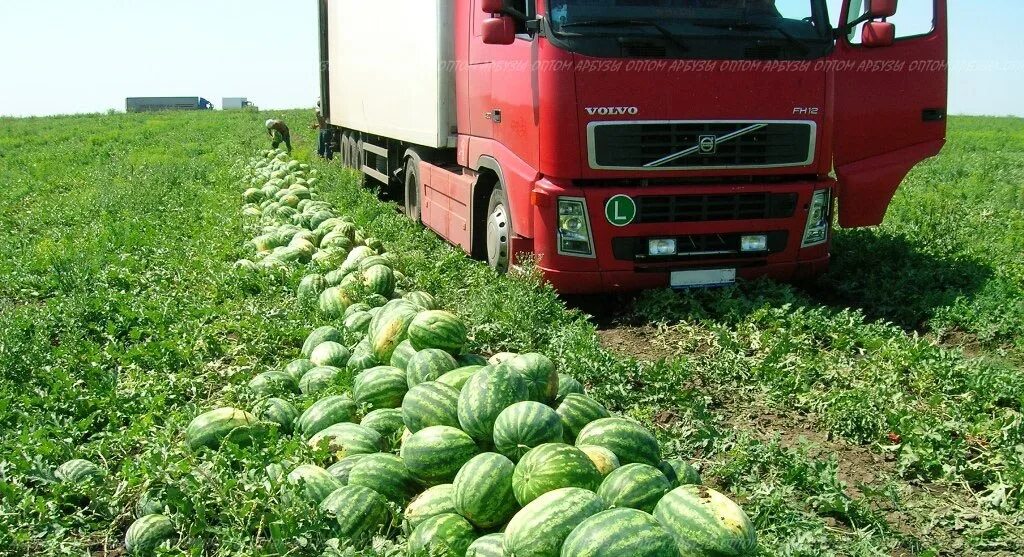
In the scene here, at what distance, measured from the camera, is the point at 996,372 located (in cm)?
554

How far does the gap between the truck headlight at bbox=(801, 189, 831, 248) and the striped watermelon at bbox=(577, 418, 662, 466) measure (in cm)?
442

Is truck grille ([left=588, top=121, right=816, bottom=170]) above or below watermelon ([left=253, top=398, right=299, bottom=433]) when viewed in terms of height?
above

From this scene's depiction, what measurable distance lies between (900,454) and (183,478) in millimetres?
3610

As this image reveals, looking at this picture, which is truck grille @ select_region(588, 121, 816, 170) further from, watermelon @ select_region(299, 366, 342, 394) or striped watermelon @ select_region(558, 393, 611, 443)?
striped watermelon @ select_region(558, 393, 611, 443)

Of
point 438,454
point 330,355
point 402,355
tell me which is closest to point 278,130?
point 330,355

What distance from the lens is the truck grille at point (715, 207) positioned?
7.13 m

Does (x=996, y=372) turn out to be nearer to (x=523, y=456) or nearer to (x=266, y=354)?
(x=523, y=456)

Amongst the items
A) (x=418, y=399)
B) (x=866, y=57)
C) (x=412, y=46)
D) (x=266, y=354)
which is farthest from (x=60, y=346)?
(x=866, y=57)

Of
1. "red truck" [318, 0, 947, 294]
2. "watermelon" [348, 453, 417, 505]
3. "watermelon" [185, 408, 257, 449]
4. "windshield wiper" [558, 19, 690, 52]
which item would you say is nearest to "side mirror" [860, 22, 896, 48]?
"red truck" [318, 0, 947, 294]

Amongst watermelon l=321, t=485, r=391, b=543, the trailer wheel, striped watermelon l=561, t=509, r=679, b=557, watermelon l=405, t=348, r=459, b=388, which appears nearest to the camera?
striped watermelon l=561, t=509, r=679, b=557

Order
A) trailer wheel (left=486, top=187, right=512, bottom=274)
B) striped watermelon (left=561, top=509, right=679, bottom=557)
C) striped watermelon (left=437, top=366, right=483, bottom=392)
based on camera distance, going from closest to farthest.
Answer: striped watermelon (left=561, top=509, right=679, bottom=557) < striped watermelon (left=437, top=366, right=483, bottom=392) < trailer wheel (left=486, top=187, right=512, bottom=274)

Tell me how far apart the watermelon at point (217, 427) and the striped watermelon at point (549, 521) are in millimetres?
1728

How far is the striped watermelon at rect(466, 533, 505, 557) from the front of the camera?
3057mm

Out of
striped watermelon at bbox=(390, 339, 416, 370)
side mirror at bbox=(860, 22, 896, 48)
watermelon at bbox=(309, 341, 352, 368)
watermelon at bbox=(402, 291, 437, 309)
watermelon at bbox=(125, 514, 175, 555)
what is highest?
side mirror at bbox=(860, 22, 896, 48)
